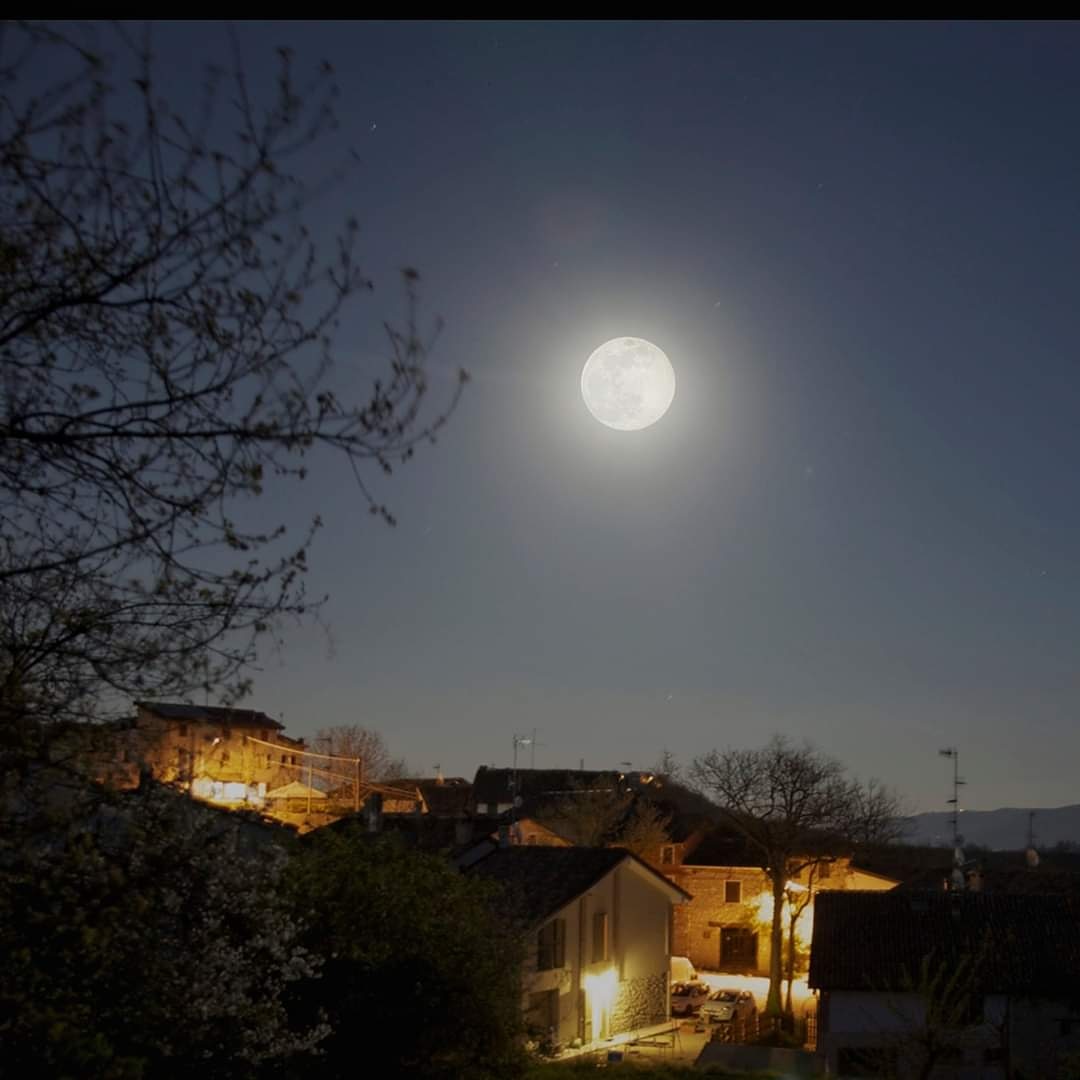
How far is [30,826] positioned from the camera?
206 inches

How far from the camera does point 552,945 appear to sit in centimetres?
2486

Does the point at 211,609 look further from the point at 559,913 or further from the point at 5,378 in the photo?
the point at 559,913

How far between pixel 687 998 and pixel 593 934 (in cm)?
748

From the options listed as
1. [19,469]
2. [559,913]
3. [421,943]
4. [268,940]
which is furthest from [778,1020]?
[19,469]

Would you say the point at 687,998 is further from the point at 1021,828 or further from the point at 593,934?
the point at 1021,828

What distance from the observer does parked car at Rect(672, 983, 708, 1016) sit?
31891 millimetres

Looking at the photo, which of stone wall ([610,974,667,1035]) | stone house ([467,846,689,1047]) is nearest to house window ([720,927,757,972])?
stone house ([467,846,689,1047])

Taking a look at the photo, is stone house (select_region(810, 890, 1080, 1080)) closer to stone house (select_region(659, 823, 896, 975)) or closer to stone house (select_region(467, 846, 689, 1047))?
stone house (select_region(467, 846, 689, 1047))

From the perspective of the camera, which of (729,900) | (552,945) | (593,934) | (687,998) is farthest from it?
(729,900)

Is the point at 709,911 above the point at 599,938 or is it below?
below

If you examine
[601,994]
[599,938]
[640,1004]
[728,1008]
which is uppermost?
[599,938]

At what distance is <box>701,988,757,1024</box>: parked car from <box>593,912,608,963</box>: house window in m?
4.62

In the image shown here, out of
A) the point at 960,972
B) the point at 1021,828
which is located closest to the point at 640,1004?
the point at 960,972

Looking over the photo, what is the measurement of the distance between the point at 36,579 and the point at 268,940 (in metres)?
4.64
